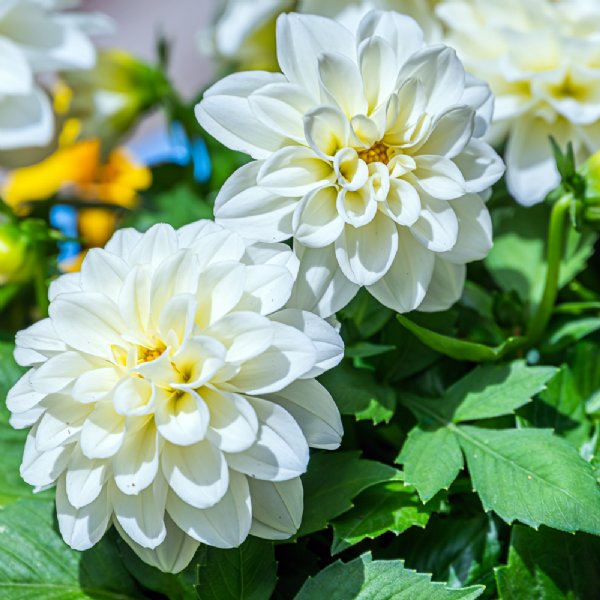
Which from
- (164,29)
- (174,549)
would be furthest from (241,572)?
(164,29)

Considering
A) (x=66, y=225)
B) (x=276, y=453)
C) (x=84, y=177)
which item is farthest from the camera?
(x=84, y=177)

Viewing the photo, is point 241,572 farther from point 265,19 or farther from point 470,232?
point 265,19

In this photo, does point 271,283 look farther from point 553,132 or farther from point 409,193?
point 553,132

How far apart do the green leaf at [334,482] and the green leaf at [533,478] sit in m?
0.04

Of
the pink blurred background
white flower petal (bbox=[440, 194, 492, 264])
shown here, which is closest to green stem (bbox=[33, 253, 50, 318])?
white flower petal (bbox=[440, 194, 492, 264])

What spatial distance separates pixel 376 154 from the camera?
36 centimetres

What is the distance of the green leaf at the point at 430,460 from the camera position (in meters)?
0.35

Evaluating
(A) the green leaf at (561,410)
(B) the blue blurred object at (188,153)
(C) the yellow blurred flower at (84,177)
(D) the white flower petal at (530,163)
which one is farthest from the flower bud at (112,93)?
(A) the green leaf at (561,410)

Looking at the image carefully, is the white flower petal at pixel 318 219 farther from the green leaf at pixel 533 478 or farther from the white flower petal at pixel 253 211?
→ the green leaf at pixel 533 478

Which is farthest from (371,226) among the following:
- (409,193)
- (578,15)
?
(578,15)

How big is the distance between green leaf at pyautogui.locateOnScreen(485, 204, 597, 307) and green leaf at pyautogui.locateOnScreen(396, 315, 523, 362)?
0.07 metres

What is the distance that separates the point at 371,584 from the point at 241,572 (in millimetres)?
51

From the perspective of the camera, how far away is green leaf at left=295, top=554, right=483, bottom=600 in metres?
0.33

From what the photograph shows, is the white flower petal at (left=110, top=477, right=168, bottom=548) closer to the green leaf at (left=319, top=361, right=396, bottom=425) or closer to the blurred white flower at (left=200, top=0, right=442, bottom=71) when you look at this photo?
the green leaf at (left=319, top=361, right=396, bottom=425)
